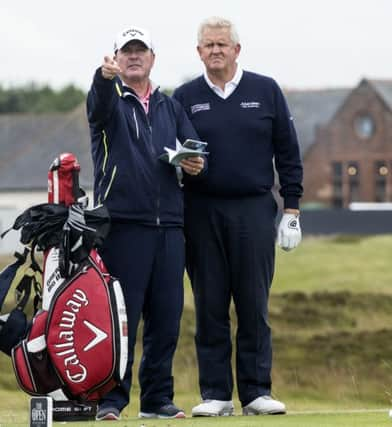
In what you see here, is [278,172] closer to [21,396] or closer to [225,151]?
[225,151]

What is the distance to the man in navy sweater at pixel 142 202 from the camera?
340 inches

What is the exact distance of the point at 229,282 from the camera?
361 inches

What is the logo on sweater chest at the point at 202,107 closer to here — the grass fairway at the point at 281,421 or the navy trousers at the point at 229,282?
the navy trousers at the point at 229,282

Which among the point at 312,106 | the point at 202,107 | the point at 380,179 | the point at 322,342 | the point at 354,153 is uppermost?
the point at 202,107

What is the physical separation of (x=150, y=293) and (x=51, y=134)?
81.1 m

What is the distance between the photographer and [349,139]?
267ft

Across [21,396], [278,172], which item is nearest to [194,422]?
[278,172]

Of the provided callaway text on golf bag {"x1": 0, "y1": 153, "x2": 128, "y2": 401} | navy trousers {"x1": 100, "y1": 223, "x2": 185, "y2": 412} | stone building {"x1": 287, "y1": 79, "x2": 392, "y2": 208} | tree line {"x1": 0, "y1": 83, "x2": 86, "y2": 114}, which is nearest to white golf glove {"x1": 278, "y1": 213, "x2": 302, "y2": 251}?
navy trousers {"x1": 100, "y1": 223, "x2": 185, "y2": 412}

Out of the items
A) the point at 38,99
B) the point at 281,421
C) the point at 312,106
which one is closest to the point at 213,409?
the point at 281,421

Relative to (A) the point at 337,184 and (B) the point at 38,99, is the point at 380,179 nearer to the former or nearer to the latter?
(A) the point at 337,184

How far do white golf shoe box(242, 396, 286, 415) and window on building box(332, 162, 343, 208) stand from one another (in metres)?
73.2

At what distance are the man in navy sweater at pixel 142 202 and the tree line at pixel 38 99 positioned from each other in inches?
3871

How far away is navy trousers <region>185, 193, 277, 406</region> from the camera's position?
29.7ft

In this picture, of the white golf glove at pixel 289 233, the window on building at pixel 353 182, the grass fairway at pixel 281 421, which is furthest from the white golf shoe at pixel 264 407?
the window on building at pixel 353 182
